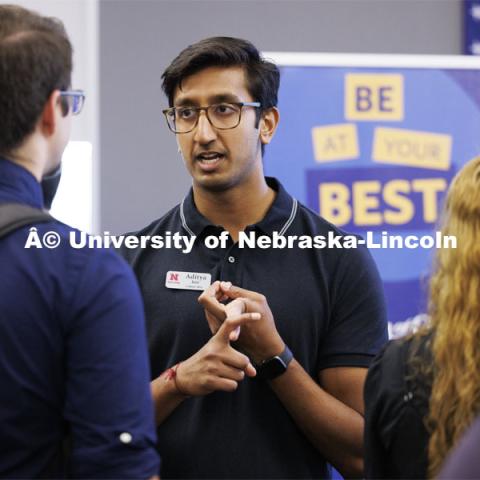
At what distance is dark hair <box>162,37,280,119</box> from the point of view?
5.93 feet

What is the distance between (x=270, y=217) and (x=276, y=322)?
231 millimetres

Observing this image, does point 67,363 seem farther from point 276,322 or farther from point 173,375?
point 276,322

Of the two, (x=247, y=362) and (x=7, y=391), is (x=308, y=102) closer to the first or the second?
(x=247, y=362)

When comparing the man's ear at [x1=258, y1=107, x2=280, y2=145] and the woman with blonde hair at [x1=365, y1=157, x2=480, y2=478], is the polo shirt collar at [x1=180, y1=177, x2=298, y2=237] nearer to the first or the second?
the man's ear at [x1=258, y1=107, x2=280, y2=145]

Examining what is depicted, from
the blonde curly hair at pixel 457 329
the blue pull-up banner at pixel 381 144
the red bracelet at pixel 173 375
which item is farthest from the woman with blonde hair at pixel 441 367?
the blue pull-up banner at pixel 381 144

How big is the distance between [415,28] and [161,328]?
2316 mm

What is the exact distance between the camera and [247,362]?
5.15ft

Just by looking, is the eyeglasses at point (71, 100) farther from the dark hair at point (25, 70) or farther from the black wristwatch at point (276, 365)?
the black wristwatch at point (276, 365)

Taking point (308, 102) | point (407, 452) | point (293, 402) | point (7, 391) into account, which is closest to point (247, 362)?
point (293, 402)

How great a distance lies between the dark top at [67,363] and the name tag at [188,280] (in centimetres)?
61

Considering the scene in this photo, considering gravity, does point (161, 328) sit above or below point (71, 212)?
below

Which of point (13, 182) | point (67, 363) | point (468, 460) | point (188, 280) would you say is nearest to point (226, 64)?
point (188, 280)

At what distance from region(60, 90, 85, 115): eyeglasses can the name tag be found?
0.56 m

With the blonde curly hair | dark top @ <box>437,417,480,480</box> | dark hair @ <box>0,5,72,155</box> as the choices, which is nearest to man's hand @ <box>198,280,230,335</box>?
the blonde curly hair
